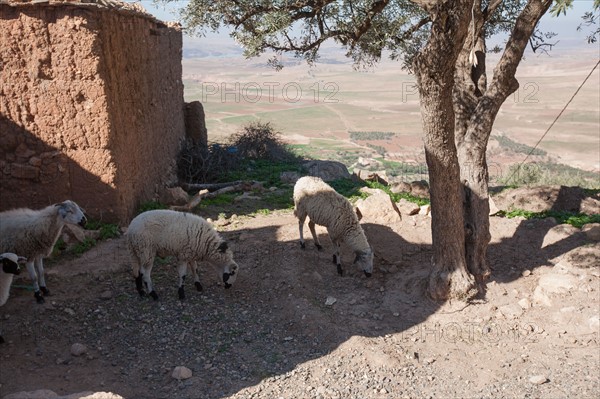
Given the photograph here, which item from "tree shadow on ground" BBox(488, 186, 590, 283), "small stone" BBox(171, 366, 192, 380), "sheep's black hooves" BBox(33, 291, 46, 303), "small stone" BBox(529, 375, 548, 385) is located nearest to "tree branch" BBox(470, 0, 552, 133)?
"tree shadow on ground" BBox(488, 186, 590, 283)

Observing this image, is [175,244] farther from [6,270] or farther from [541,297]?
[541,297]

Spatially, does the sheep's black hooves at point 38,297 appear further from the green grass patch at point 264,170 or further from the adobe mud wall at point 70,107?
the green grass patch at point 264,170

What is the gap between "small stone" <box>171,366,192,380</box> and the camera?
5941 mm

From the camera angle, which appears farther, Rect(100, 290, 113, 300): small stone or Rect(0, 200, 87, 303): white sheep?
Rect(100, 290, 113, 300): small stone

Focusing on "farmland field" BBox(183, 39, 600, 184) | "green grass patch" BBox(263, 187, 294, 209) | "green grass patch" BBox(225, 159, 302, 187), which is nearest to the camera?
"green grass patch" BBox(263, 187, 294, 209)

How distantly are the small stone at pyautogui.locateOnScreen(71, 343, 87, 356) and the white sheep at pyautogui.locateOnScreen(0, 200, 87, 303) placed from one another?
4.18 ft

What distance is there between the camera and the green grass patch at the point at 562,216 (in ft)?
31.1

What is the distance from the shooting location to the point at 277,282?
824 centimetres

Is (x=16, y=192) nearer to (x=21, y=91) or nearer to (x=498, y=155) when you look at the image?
(x=21, y=91)

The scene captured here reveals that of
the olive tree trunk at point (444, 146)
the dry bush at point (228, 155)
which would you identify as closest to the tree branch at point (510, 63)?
the olive tree trunk at point (444, 146)

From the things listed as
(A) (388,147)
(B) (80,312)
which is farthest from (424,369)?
(A) (388,147)

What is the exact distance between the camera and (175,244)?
7551mm

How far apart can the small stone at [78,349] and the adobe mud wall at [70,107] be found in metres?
3.58

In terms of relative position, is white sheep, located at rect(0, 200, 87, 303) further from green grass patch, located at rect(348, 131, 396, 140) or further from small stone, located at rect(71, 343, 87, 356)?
green grass patch, located at rect(348, 131, 396, 140)
